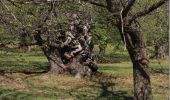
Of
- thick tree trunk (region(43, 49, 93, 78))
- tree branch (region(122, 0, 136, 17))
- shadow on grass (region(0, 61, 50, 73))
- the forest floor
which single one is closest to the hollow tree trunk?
tree branch (region(122, 0, 136, 17))

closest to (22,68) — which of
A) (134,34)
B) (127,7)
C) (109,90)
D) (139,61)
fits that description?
(109,90)

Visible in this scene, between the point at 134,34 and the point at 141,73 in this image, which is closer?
the point at 134,34

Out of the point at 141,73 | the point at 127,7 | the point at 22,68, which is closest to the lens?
the point at 127,7

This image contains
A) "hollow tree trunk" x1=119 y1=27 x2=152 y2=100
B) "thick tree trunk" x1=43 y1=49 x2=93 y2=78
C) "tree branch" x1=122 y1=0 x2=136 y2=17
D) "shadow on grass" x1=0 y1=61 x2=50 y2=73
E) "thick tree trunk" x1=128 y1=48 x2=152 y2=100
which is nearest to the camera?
"tree branch" x1=122 y1=0 x2=136 y2=17

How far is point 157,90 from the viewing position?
808 inches

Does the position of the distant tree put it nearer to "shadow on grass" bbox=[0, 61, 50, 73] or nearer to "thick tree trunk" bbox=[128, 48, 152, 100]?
"thick tree trunk" bbox=[128, 48, 152, 100]

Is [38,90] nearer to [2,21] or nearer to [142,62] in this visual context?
[2,21]

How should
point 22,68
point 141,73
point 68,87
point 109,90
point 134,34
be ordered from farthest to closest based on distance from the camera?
1. point 22,68
2. point 68,87
3. point 109,90
4. point 141,73
5. point 134,34

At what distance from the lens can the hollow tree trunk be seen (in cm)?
1370

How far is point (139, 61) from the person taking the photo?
14.2 metres

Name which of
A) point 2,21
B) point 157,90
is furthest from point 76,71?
point 2,21

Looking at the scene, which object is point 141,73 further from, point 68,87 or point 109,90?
point 68,87

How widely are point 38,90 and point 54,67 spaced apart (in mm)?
5287

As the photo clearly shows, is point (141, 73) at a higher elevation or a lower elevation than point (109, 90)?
higher
